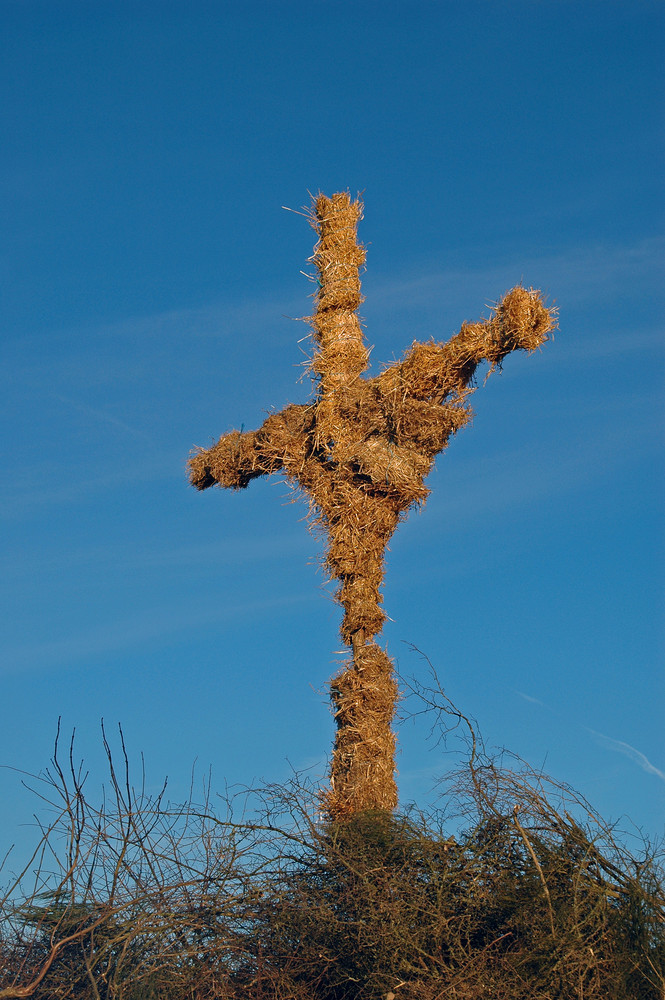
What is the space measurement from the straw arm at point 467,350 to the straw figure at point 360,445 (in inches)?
0.4

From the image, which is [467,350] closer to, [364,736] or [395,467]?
[395,467]

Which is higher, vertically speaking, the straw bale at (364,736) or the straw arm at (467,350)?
the straw arm at (467,350)

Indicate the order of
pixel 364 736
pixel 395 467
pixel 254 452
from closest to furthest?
pixel 364 736
pixel 395 467
pixel 254 452

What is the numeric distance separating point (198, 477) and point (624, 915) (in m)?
6.28

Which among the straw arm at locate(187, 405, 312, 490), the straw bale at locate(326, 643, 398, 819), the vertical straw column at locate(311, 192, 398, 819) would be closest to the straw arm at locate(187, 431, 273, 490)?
the straw arm at locate(187, 405, 312, 490)

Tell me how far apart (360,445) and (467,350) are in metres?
1.32

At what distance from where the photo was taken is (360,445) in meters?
9.33

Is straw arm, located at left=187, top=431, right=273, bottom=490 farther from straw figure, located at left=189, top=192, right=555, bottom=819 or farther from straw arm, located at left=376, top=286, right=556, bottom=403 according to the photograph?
straw arm, located at left=376, top=286, right=556, bottom=403

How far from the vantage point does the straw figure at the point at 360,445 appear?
27.8ft

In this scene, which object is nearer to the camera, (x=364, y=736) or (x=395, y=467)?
(x=364, y=736)

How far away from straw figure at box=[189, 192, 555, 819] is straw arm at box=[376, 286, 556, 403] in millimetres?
11

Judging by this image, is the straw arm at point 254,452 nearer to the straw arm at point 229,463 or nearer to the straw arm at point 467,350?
the straw arm at point 229,463

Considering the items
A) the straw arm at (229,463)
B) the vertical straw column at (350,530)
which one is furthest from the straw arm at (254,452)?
the vertical straw column at (350,530)

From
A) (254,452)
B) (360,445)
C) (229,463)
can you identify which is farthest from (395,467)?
(229,463)
